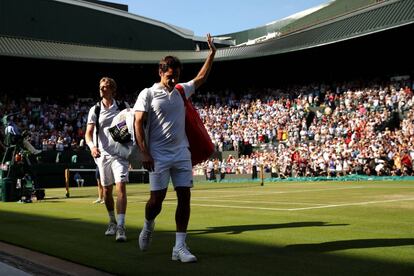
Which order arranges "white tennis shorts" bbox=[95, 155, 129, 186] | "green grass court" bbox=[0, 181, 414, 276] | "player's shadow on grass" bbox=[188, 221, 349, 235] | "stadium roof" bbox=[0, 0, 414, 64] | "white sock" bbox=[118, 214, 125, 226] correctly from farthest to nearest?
1. "stadium roof" bbox=[0, 0, 414, 64]
2. "player's shadow on grass" bbox=[188, 221, 349, 235]
3. "white tennis shorts" bbox=[95, 155, 129, 186]
4. "white sock" bbox=[118, 214, 125, 226]
5. "green grass court" bbox=[0, 181, 414, 276]

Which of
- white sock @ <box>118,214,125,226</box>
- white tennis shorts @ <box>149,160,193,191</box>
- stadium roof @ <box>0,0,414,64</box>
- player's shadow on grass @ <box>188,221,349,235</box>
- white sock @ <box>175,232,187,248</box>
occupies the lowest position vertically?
player's shadow on grass @ <box>188,221,349,235</box>

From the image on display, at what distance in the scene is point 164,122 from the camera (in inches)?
237

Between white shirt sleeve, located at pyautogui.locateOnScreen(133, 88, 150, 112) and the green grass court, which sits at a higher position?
white shirt sleeve, located at pyautogui.locateOnScreen(133, 88, 150, 112)

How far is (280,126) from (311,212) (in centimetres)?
2672

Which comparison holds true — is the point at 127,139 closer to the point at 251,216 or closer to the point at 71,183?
the point at 251,216

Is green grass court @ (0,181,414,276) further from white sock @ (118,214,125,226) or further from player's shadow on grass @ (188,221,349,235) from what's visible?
white sock @ (118,214,125,226)

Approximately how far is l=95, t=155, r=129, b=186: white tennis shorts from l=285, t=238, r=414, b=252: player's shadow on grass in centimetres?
268

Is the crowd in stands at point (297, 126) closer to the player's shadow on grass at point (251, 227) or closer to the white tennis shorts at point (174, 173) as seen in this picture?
the player's shadow on grass at point (251, 227)

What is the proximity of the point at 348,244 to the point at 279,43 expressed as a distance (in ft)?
117

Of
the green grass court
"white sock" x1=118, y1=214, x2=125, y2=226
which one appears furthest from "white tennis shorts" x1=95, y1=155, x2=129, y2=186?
the green grass court

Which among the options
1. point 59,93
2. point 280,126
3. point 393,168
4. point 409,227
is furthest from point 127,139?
point 59,93

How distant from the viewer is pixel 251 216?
9.90 m

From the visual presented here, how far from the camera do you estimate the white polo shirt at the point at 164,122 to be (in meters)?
6.02

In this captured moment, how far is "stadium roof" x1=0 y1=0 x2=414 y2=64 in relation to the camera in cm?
3312
